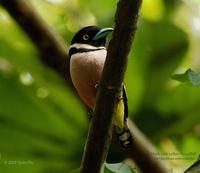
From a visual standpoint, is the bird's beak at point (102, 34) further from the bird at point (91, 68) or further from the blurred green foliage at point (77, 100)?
the blurred green foliage at point (77, 100)

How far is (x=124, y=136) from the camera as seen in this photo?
3.68 feet

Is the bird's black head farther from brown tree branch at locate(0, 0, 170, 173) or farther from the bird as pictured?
brown tree branch at locate(0, 0, 170, 173)

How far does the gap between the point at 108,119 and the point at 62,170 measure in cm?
56

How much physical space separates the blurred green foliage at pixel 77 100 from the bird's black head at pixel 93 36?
0.22 metres

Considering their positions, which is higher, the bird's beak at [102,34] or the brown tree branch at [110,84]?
the bird's beak at [102,34]

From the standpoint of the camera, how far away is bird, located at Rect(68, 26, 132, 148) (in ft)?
3.43

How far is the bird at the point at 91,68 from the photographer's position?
1046mm

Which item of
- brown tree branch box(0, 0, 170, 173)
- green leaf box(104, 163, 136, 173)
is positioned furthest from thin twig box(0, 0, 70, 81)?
green leaf box(104, 163, 136, 173)

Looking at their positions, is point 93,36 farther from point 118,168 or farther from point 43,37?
point 118,168

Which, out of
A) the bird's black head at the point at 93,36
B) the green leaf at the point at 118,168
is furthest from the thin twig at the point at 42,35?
the green leaf at the point at 118,168

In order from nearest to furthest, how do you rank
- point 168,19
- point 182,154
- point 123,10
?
1. point 123,10
2. point 182,154
3. point 168,19

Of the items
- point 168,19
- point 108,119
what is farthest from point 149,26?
point 108,119

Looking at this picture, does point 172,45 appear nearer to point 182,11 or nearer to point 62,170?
point 182,11

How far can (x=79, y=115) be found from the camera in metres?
1.46
